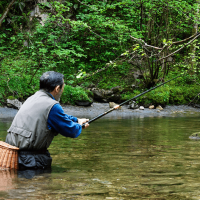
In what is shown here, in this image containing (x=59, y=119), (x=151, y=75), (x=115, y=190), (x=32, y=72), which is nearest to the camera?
(x=115, y=190)

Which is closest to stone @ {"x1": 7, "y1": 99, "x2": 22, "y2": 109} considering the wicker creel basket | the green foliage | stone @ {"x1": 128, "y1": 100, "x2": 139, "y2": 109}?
the green foliage

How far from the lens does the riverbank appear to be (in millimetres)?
13961

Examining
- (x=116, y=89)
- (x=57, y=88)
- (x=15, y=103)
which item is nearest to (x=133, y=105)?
(x=116, y=89)

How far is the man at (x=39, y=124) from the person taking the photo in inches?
149

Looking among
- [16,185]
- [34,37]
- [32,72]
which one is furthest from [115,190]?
[34,37]

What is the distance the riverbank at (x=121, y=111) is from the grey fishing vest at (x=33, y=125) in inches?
378

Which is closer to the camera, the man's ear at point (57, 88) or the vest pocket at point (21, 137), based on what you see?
the vest pocket at point (21, 137)

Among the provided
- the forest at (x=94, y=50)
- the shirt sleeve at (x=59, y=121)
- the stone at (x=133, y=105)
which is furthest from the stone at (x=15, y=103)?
the shirt sleeve at (x=59, y=121)

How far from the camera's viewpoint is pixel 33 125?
376cm

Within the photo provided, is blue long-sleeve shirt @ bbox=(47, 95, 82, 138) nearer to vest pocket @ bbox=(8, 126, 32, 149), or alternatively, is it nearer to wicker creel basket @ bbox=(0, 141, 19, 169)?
vest pocket @ bbox=(8, 126, 32, 149)

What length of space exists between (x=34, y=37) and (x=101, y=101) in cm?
593

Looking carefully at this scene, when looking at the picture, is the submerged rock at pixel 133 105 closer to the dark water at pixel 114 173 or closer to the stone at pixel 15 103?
the stone at pixel 15 103

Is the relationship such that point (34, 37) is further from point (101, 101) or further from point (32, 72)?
point (101, 101)

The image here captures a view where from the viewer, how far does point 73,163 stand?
485 cm
